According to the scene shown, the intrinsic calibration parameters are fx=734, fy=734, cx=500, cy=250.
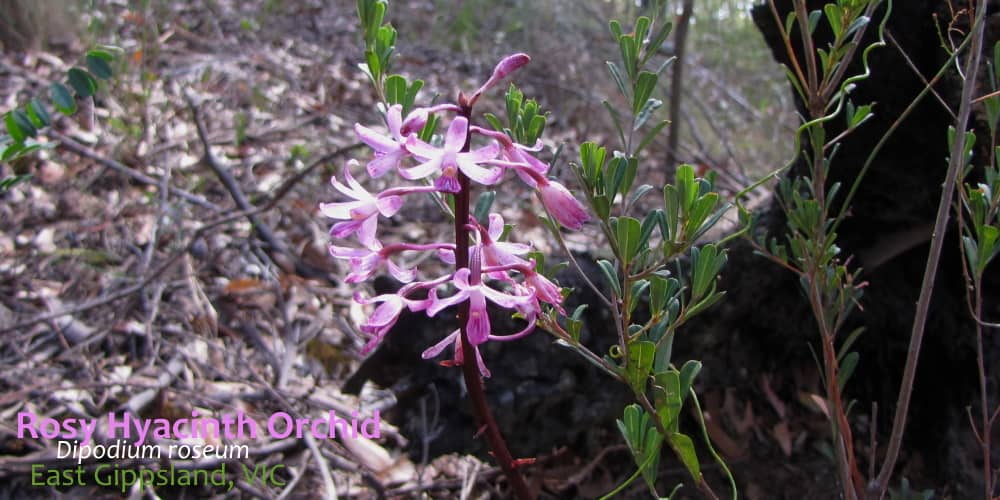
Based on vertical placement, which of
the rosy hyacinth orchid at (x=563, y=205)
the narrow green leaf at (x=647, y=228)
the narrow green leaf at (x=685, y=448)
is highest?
the rosy hyacinth orchid at (x=563, y=205)

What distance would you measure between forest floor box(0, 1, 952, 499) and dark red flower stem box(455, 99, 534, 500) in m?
0.84

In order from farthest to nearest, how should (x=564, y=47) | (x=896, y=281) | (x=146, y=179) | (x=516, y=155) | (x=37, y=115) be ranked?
1. (x=564, y=47)
2. (x=146, y=179)
3. (x=896, y=281)
4. (x=37, y=115)
5. (x=516, y=155)

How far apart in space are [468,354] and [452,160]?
0.35 m

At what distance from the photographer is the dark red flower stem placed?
108 centimetres

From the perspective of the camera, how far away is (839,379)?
1514 millimetres

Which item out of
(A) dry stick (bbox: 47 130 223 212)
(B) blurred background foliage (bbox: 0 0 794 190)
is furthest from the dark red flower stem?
(B) blurred background foliage (bbox: 0 0 794 190)

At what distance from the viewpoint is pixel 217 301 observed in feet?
9.79

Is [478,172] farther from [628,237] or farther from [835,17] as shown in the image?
[835,17]

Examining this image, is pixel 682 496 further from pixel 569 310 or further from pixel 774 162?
pixel 774 162

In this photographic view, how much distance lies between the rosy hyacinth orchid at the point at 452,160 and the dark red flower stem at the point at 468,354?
0.02 metres

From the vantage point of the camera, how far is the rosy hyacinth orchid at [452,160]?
3.15ft

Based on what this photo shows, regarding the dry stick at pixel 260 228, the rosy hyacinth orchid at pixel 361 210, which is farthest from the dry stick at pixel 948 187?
the dry stick at pixel 260 228

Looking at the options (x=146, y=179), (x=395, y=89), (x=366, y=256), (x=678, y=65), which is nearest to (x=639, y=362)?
(x=366, y=256)

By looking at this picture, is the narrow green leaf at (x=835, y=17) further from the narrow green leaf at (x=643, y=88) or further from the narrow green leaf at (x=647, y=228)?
the narrow green leaf at (x=647, y=228)
